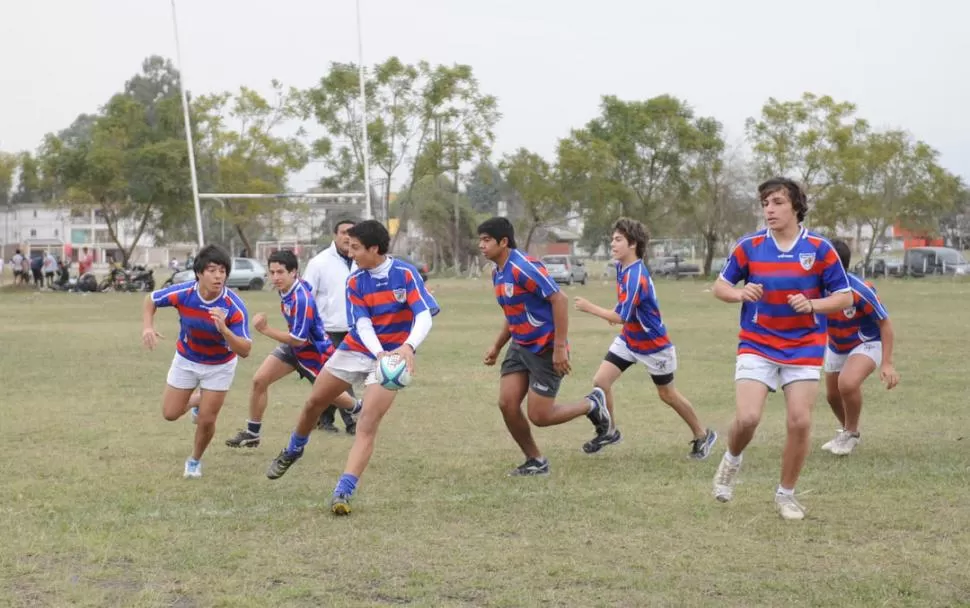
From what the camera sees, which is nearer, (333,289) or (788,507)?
(788,507)

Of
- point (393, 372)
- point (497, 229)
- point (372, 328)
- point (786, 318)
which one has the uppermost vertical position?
point (497, 229)

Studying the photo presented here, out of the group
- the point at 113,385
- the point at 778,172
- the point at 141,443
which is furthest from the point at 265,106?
the point at 141,443

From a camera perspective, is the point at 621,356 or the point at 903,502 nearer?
the point at 903,502

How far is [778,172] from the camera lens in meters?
62.2

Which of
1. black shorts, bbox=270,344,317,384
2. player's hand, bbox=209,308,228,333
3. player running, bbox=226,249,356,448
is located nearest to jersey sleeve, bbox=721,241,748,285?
player's hand, bbox=209,308,228,333

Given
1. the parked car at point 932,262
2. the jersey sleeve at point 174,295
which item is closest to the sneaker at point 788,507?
the jersey sleeve at point 174,295

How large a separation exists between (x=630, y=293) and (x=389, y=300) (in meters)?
2.08

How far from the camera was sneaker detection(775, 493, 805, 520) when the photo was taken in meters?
6.64

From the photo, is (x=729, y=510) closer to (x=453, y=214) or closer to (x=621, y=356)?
(x=621, y=356)

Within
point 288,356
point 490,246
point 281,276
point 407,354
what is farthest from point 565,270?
point 407,354

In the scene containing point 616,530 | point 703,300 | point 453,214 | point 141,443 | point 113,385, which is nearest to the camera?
point 616,530

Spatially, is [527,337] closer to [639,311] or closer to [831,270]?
[639,311]

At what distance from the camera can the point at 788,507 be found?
264 inches

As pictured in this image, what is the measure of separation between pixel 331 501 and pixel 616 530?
1670 millimetres
